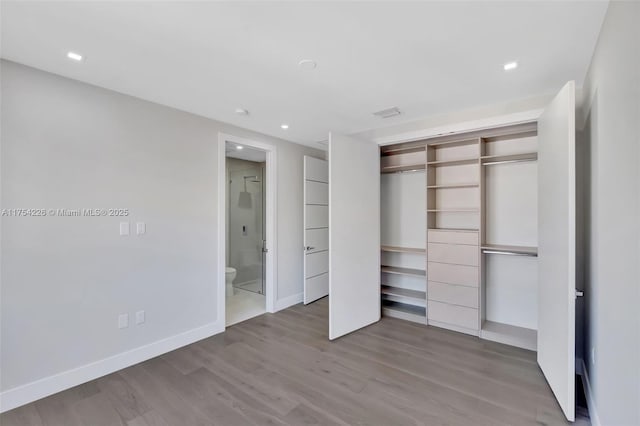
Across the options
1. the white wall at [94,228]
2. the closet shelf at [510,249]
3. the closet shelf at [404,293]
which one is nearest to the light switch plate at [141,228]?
the white wall at [94,228]

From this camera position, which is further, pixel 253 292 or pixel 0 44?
pixel 253 292

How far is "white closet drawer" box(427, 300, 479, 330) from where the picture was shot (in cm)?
334

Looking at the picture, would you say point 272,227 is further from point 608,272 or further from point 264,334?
point 608,272

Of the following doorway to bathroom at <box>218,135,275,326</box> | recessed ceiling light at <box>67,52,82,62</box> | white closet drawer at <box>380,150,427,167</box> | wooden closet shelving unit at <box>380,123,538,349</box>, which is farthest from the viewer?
doorway to bathroom at <box>218,135,275,326</box>

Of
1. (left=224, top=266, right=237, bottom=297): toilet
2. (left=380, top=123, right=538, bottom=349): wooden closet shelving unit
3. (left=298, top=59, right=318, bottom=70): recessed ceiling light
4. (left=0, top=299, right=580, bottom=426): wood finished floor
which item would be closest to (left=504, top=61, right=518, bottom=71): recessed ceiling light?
(left=380, top=123, right=538, bottom=349): wooden closet shelving unit

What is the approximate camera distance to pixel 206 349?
3074 mm

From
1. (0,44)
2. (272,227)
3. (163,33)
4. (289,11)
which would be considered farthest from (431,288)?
(0,44)

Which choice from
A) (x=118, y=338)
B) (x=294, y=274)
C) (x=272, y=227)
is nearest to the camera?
(x=118, y=338)

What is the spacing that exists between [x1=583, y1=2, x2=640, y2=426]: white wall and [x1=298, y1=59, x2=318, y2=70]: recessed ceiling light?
1648mm

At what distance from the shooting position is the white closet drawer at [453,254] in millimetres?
3330

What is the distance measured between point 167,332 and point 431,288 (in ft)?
9.68

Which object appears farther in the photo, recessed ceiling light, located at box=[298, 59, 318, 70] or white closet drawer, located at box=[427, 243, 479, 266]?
white closet drawer, located at box=[427, 243, 479, 266]

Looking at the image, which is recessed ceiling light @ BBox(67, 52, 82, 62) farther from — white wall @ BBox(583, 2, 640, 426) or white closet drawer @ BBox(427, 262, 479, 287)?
white closet drawer @ BBox(427, 262, 479, 287)

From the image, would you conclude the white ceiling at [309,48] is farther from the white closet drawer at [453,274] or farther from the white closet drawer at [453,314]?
the white closet drawer at [453,314]
